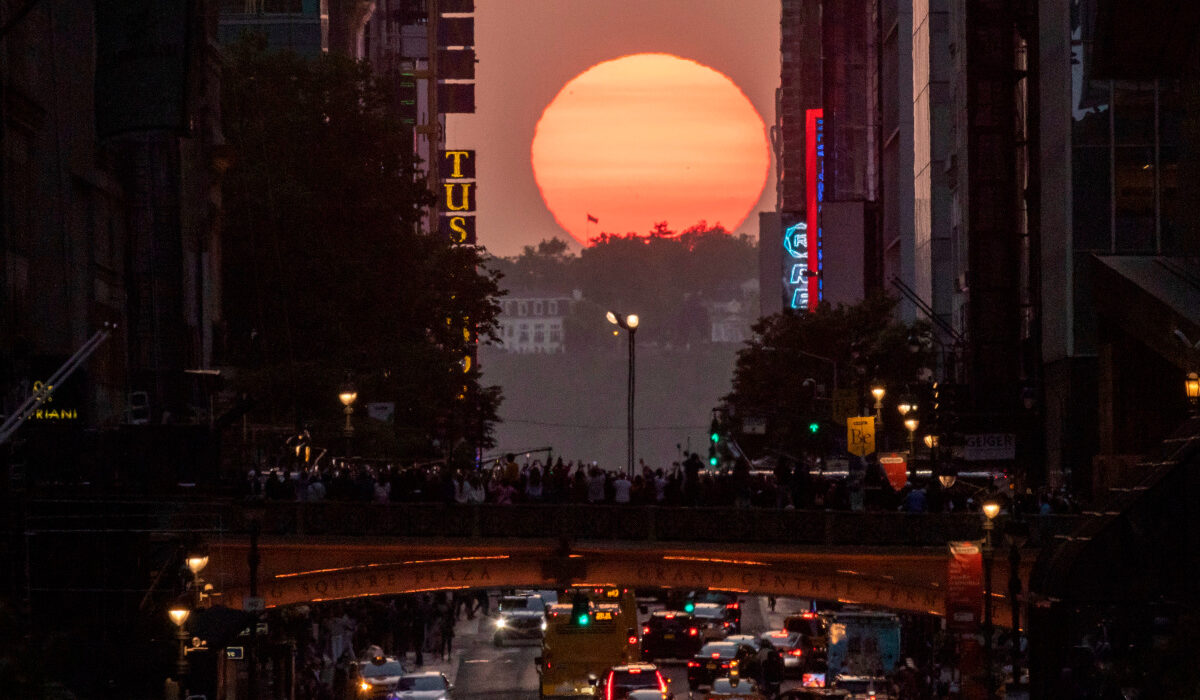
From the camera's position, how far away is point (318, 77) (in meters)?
82.7

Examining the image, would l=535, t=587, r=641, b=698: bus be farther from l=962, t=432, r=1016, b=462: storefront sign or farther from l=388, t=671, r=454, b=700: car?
l=962, t=432, r=1016, b=462: storefront sign

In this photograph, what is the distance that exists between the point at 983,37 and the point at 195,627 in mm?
40612

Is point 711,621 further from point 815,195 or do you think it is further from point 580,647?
point 815,195

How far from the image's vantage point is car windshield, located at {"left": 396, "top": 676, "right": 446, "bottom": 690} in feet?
188

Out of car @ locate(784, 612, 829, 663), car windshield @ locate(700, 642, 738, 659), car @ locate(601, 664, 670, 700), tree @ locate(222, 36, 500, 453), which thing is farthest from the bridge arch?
tree @ locate(222, 36, 500, 453)

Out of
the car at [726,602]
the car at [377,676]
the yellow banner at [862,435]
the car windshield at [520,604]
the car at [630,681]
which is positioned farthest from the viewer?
the car windshield at [520,604]

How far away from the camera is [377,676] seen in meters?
60.8

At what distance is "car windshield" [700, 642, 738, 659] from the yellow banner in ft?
23.9

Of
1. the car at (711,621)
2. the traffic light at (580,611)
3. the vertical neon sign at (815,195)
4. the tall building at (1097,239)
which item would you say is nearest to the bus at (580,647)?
the traffic light at (580,611)

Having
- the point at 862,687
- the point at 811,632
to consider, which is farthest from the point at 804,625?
the point at 862,687

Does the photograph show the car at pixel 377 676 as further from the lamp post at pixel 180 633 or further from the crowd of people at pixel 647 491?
the lamp post at pixel 180 633

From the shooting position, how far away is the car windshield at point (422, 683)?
188 ft

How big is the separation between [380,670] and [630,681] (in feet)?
31.6

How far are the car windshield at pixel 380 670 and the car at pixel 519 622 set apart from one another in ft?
83.1
